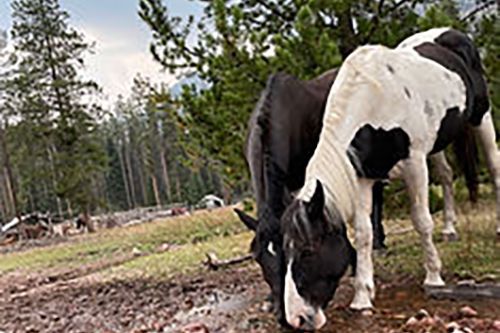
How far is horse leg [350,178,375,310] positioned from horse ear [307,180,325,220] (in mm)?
563

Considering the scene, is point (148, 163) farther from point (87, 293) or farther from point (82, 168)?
point (87, 293)

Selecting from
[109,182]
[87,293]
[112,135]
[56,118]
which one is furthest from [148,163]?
[87,293]

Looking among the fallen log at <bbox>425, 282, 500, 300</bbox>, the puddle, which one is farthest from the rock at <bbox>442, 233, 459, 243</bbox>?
the puddle

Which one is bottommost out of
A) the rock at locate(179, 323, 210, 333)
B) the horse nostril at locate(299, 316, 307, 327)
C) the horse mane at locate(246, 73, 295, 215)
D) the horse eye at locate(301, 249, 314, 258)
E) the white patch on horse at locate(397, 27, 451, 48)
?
the rock at locate(179, 323, 210, 333)

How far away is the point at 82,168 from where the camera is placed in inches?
931

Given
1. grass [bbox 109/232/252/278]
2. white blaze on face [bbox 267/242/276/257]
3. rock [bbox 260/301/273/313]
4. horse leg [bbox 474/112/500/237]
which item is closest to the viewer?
white blaze on face [bbox 267/242/276/257]

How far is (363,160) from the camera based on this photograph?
12.0ft

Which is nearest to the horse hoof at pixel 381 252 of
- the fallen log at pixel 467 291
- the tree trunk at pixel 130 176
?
the fallen log at pixel 467 291

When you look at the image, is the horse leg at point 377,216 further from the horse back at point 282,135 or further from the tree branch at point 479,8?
the tree branch at point 479,8

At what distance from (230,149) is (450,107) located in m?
3.34

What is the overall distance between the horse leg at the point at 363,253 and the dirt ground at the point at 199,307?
0.12 metres

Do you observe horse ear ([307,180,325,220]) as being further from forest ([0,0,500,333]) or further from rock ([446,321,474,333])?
rock ([446,321,474,333])

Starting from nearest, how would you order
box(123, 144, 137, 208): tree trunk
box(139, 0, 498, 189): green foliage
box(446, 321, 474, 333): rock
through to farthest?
box(446, 321, 474, 333): rock, box(139, 0, 498, 189): green foliage, box(123, 144, 137, 208): tree trunk

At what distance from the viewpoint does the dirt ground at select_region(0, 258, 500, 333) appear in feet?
11.1
